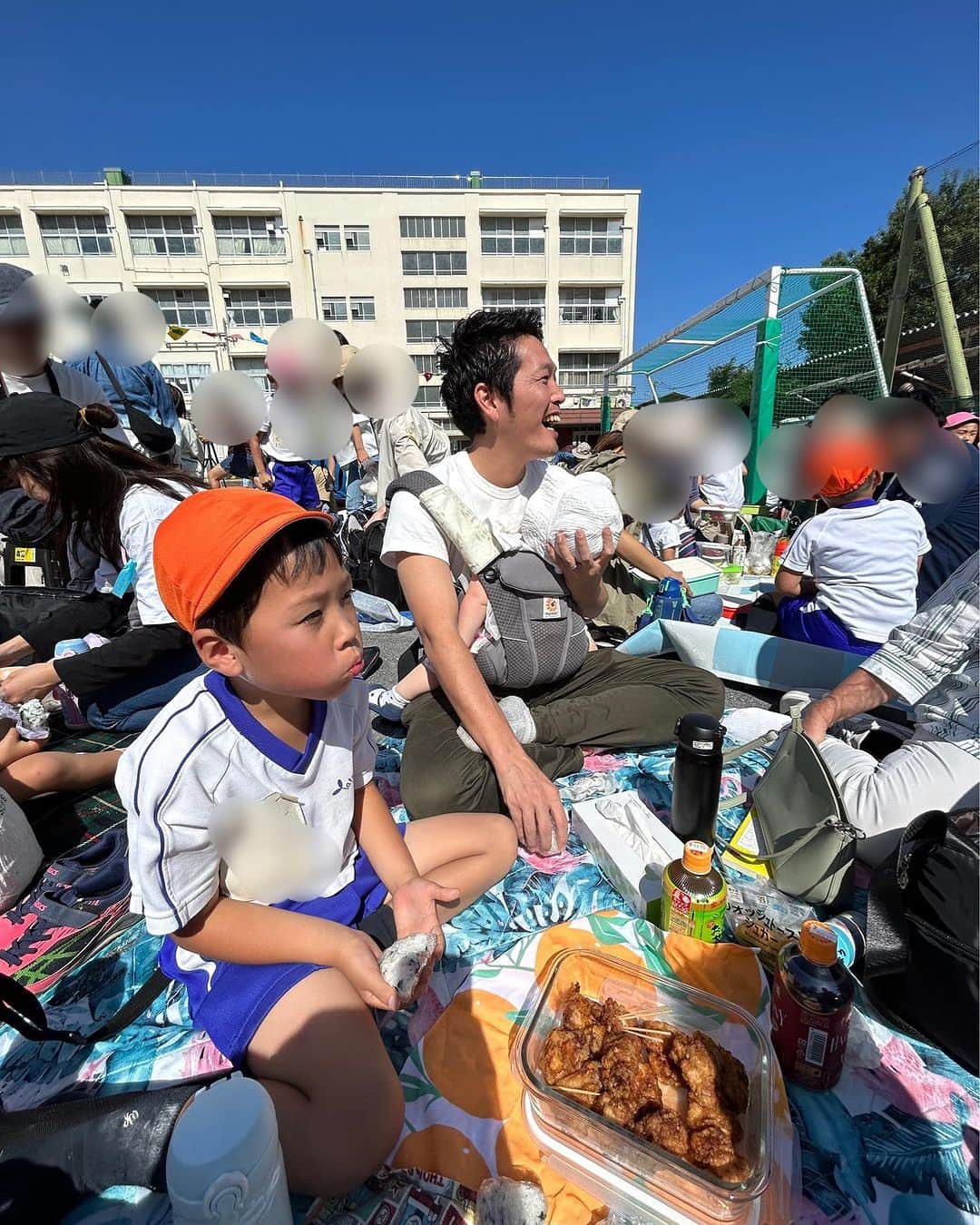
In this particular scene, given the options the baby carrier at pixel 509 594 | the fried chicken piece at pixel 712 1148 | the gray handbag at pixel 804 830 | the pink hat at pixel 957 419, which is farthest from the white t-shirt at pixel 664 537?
the fried chicken piece at pixel 712 1148

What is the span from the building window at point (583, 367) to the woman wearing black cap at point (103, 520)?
1364 inches

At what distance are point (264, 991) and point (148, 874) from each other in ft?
1.07

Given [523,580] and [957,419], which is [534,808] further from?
[957,419]

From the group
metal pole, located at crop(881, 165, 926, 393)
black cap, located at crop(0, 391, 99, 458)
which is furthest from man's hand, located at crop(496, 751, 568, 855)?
metal pole, located at crop(881, 165, 926, 393)

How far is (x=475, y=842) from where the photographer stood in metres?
1.74

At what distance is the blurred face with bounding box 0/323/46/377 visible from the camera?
2484 millimetres

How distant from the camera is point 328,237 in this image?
32.8 meters

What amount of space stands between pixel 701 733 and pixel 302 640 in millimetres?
1168

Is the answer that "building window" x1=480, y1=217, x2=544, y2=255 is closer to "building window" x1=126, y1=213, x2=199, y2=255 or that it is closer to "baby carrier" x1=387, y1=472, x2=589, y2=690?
"building window" x1=126, y1=213, x2=199, y2=255

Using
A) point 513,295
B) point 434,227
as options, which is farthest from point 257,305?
point 513,295

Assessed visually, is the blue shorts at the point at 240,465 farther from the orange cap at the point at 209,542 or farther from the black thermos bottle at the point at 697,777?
the black thermos bottle at the point at 697,777

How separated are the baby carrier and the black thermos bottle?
2.19 ft

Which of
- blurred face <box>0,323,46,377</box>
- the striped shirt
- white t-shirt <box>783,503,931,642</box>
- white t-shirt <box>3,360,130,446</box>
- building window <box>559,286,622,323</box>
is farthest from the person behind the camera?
building window <box>559,286,622,323</box>

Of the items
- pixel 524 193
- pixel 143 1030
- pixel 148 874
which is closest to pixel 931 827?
pixel 148 874
